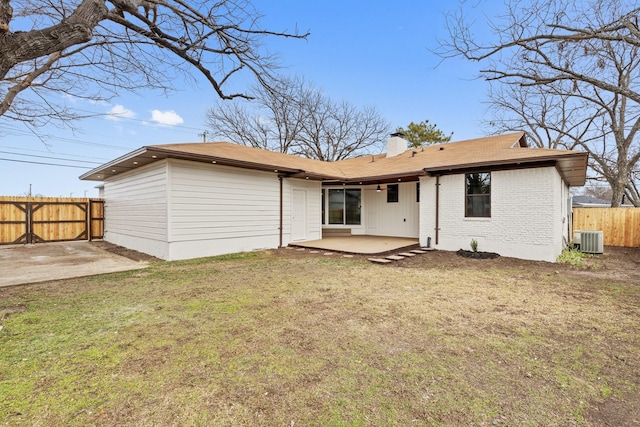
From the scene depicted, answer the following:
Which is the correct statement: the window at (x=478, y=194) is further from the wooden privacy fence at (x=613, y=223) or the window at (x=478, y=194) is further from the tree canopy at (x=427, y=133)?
the tree canopy at (x=427, y=133)

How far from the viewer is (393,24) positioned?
8875 millimetres

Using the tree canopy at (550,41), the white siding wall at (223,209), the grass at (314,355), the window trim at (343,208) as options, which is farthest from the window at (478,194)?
the white siding wall at (223,209)

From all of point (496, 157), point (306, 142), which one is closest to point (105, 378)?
point (496, 157)

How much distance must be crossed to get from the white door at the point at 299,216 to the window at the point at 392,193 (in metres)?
3.88

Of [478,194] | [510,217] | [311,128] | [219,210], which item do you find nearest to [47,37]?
[219,210]

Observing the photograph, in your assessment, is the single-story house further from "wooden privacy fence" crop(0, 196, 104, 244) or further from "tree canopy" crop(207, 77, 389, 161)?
"tree canopy" crop(207, 77, 389, 161)

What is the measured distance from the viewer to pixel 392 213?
1294 cm

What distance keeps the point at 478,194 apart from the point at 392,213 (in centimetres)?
420

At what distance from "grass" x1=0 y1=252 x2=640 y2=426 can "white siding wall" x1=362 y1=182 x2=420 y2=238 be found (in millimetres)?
7008

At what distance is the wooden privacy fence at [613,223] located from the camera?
12.1 m

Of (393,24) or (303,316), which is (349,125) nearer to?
(393,24)

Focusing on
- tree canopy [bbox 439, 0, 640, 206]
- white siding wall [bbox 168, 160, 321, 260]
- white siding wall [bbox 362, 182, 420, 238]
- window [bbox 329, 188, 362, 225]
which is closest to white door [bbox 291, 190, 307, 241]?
white siding wall [bbox 168, 160, 321, 260]

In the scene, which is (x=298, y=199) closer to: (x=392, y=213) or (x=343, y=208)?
(x=343, y=208)

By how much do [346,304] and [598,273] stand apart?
665 cm
